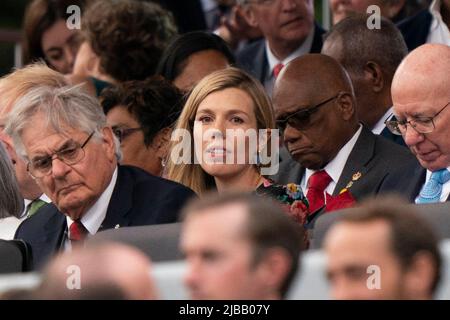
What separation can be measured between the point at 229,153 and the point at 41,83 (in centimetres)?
91

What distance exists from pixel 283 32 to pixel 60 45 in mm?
1775

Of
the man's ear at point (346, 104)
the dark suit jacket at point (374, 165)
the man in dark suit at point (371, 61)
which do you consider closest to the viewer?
the dark suit jacket at point (374, 165)

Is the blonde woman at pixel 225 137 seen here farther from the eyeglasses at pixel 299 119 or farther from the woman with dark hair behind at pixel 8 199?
the woman with dark hair behind at pixel 8 199

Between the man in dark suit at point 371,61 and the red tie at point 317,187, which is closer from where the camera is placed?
the red tie at point 317,187

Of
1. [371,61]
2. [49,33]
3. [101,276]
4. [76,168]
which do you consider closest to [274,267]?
[101,276]

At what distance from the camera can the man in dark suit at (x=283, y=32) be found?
7.71m

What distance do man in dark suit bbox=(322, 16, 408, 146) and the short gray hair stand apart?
5.69 ft

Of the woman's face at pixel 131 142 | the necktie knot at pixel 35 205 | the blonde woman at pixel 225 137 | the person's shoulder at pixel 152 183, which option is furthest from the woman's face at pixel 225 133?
the necktie knot at pixel 35 205

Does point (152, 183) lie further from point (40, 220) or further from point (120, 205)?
point (40, 220)

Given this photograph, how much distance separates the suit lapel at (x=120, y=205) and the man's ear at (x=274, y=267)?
2381mm

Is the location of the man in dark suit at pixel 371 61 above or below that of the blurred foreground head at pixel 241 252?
above

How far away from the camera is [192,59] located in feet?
24.3

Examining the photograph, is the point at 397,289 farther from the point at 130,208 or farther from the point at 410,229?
the point at 130,208
